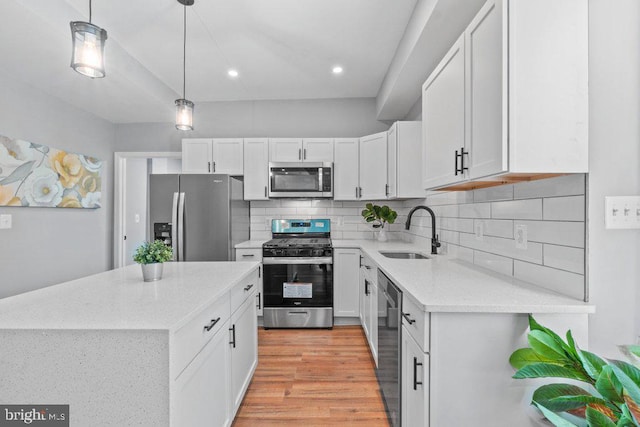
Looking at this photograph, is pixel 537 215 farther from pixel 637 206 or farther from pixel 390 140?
pixel 390 140

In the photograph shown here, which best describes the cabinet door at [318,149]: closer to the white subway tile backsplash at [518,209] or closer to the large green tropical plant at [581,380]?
the white subway tile backsplash at [518,209]

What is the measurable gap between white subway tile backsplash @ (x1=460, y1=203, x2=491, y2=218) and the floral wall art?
373cm

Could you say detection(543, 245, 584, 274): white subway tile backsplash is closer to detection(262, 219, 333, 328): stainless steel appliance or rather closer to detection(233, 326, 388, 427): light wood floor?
detection(233, 326, 388, 427): light wood floor

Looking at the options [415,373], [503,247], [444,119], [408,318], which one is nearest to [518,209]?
[503,247]

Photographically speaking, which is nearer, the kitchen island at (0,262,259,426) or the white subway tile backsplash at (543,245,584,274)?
the kitchen island at (0,262,259,426)

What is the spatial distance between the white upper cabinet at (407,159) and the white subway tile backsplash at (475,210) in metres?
0.79

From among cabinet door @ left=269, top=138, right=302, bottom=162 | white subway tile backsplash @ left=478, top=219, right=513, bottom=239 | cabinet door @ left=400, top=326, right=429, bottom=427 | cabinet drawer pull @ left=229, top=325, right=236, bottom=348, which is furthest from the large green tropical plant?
cabinet door @ left=269, top=138, right=302, bottom=162

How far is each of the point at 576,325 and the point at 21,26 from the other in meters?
3.46

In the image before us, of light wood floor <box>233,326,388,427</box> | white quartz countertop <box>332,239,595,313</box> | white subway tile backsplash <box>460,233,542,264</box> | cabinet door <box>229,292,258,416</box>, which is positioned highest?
white subway tile backsplash <box>460,233,542,264</box>

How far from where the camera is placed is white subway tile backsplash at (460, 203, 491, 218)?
1.83 metres

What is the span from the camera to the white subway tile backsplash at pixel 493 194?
1.61 metres

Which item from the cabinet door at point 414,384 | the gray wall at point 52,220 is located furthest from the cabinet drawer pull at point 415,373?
the gray wall at point 52,220

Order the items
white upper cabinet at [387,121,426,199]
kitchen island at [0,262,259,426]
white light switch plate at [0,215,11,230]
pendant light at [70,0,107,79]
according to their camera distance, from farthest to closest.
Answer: white upper cabinet at [387,121,426,199]
white light switch plate at [0,215,11,230]
pendant light at [70,0,107,79]
kitchen island at [0,262,259,426]

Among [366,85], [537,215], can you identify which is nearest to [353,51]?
[366,85]
